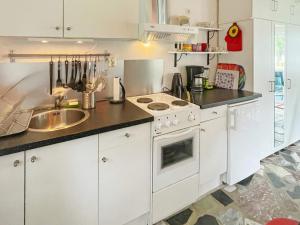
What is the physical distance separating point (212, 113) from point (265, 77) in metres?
1.15

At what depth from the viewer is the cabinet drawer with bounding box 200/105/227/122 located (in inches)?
81.7

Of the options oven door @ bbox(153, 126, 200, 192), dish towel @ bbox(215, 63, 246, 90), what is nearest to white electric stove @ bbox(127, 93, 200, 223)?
oven door @ bbox(153, 126, 200, 192)

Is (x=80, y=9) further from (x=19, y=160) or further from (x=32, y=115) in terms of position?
(x=19, y=160)

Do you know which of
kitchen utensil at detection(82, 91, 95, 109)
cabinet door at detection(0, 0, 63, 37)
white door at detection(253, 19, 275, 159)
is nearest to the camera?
cabinet door at detection(0, 0, 63, 37)

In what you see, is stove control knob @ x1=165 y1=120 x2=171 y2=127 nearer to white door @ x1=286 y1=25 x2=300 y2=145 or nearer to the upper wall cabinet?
the upper wall cabinet

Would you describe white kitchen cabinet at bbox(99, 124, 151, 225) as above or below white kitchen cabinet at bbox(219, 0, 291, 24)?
below

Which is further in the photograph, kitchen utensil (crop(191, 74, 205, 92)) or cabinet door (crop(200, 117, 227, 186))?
kitchen utensil (crop(191, 74, 205, 92))

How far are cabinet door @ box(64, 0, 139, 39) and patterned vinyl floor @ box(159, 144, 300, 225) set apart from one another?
5.33 ft

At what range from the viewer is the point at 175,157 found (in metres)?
1.93

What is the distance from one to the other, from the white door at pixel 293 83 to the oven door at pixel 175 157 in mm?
1970

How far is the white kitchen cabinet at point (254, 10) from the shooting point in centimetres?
259

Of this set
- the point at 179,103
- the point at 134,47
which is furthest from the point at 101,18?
the point at 179,103

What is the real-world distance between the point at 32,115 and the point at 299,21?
3646mm

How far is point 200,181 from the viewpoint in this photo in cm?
214
